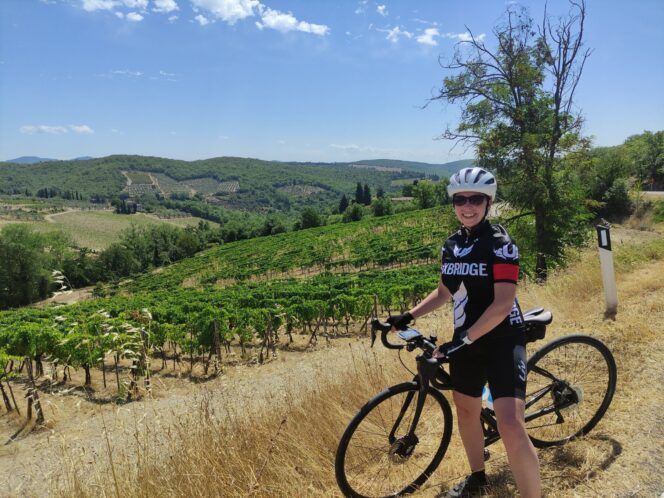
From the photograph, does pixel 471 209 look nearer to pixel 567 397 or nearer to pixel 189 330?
pixel 567 397

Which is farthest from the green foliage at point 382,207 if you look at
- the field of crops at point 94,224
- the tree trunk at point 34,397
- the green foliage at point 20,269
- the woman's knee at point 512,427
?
the woman's knee at point 512,427

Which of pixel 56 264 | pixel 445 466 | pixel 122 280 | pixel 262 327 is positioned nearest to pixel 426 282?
pixel 262 327

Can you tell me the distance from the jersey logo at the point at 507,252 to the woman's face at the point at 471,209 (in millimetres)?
261

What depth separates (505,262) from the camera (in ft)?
7.39

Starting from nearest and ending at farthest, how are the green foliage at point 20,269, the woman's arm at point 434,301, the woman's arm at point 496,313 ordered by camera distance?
the woman's arm at point 496,313, the woman's arm at point 434,301, the green foliage at point 20,269

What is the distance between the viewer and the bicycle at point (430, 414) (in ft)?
8.34

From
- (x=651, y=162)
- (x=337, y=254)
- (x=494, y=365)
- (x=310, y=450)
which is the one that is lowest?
(x=337, y=254)

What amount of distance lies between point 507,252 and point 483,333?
18.7 inches

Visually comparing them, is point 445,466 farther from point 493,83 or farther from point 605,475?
point 493,83

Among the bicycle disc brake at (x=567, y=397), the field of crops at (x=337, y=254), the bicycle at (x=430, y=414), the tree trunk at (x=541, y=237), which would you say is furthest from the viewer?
the field of crops at (x=337, y=254)

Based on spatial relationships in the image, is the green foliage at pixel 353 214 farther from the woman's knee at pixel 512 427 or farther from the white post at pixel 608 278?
the woman's knee at pixel 512 427

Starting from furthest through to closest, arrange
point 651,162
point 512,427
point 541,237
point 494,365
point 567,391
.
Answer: point 651,162
point 541,237
point 567,391
point 494,365
point 512,427

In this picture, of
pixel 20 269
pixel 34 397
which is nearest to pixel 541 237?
pixel 34 397

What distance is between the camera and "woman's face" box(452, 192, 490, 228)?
2.46m
